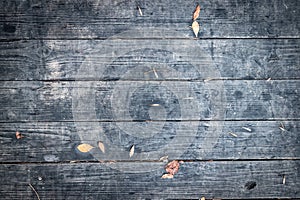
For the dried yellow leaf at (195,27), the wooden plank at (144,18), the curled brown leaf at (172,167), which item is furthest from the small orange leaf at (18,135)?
the dried yellow leaf at (195,27)

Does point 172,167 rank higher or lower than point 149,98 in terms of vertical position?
lower

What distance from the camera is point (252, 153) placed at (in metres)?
2.16

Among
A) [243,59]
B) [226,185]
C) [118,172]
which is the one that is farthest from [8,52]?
[226,185]

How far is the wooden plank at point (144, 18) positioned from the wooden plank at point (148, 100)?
335 millimetres

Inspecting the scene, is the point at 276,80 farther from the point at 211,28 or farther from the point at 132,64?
the point at 132,64

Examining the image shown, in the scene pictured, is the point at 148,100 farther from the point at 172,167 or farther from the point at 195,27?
the point at 195,27

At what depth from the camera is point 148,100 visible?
2141 millimetres

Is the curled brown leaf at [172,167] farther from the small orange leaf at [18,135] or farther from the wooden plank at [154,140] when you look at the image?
the small orange leaf at [18,135]

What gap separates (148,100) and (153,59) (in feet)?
0.92

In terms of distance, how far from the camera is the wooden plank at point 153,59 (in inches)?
83.6

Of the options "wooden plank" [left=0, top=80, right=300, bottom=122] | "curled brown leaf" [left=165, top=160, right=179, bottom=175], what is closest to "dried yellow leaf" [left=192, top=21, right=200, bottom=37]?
"wooden plank" [left=0, top=80, right=300, bottom=122]

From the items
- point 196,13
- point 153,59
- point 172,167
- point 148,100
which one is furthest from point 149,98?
point 196,13

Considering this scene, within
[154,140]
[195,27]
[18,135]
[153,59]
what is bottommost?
[154,140]

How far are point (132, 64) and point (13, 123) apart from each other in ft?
2.92
